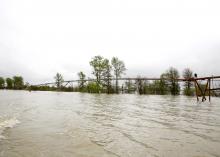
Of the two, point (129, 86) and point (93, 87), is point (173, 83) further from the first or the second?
point (93, 87)

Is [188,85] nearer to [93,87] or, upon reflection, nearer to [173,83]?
[173,83]

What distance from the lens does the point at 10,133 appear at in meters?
4.57

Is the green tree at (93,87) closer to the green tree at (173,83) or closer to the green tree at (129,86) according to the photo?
the green tree at (129,86)

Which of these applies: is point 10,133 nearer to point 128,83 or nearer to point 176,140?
point 176,140

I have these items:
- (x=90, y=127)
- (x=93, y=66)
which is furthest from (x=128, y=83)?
(x=90, y=127)

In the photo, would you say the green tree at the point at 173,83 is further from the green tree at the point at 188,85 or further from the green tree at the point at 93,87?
the green tree at the point at 93,87

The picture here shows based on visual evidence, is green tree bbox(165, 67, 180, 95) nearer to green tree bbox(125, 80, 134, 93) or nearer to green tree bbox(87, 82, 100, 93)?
green tree bbox(125, 80, 134, 93)

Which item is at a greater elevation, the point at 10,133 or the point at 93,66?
the point at 93,66

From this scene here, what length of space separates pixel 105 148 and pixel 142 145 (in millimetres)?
645

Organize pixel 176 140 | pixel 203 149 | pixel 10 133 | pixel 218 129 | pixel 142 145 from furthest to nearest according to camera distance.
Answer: pixel 218 129, pixel 10 133, pixel 176 140, pixel 142 145, pixel 203 149

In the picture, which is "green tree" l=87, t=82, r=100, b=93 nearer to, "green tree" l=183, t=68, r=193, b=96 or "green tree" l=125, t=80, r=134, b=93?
"green tree" l=125, t=80, r=134, b=93

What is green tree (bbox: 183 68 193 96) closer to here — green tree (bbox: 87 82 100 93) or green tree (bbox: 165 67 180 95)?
green tree (bbox: 165 67 180 95)

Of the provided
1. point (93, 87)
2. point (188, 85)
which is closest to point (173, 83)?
point (188, 85)

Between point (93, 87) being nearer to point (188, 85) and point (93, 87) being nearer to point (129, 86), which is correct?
point (129, 86)
